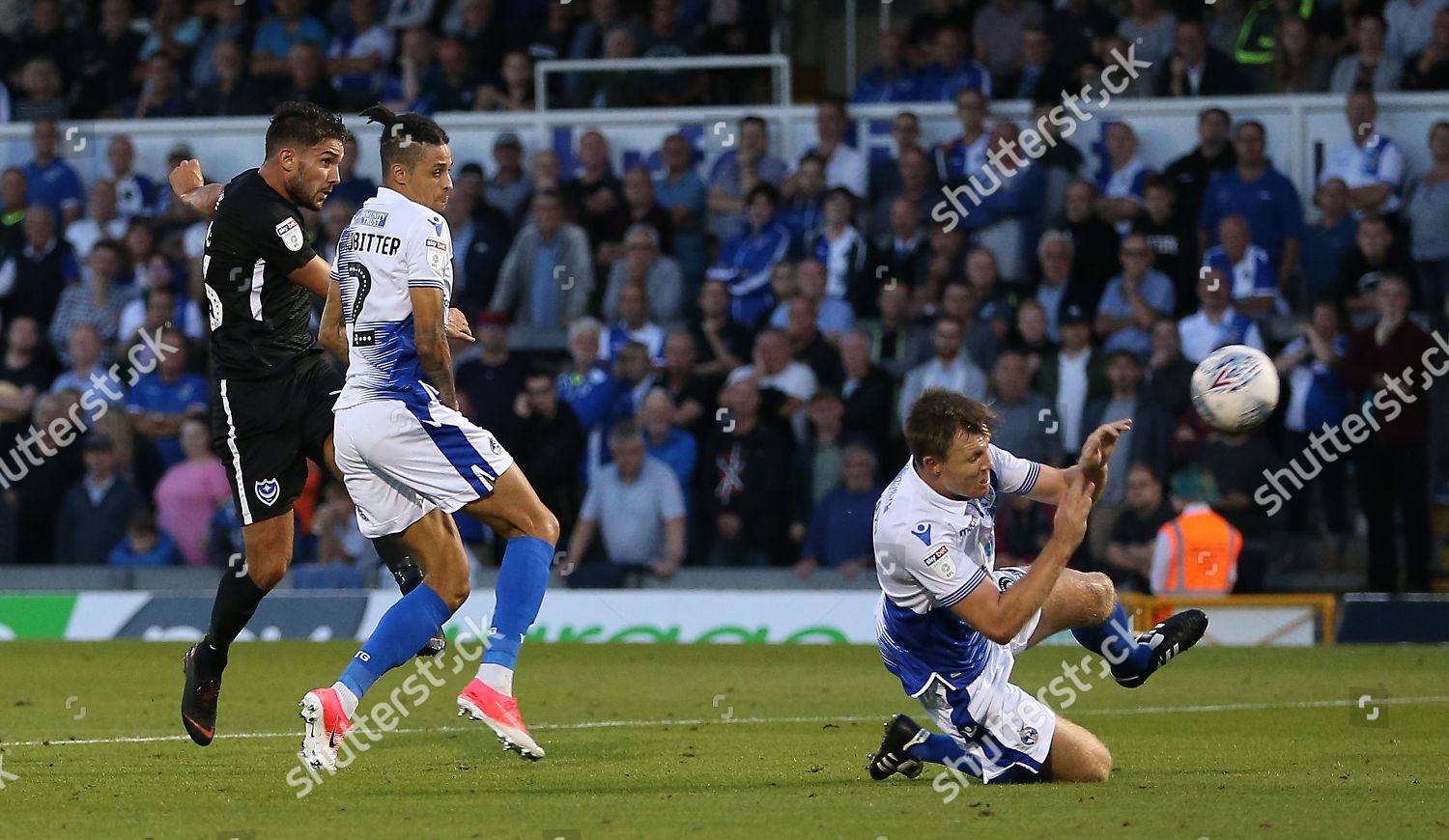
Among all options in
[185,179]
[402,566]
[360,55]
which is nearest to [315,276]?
[185,179]

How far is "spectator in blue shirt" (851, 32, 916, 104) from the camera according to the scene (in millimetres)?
19984

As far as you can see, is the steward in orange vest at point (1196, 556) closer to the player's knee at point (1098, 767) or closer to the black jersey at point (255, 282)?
the player's knee at point (1098, 767)

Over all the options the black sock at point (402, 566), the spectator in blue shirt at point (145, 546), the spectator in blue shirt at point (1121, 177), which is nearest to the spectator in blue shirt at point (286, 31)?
the spectator in blue shirt at point (145, 546)

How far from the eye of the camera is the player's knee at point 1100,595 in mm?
8781

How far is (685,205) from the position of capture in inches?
761

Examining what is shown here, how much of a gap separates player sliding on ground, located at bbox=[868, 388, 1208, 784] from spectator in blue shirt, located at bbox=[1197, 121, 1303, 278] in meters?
9.60

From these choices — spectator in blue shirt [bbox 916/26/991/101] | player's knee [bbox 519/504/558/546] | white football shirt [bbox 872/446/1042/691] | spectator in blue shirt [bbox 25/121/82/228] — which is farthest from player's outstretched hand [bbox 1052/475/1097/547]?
spectator in blue shirt [bbox 25/121/82/228]

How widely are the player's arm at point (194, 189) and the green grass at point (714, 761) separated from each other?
98.4 inches

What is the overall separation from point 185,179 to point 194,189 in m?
0.13

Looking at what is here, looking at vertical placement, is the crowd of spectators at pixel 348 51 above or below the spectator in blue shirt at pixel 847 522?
above

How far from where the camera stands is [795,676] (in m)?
13.5

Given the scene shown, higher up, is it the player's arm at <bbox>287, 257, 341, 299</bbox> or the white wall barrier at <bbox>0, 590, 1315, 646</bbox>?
the player's arm at <bbox>287, 257, 341, 299</bbox>

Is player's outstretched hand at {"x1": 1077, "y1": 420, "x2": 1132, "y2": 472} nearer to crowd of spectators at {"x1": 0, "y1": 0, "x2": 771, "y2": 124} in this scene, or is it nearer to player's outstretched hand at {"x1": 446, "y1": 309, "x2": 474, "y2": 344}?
player's outstretched hand at {"x1": 446, "y1": 309, "x2": 474, "y2": 344}

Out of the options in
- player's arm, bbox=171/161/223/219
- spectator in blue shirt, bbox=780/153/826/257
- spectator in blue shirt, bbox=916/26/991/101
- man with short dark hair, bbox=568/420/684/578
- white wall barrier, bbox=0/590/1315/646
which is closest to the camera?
player's arm, bbox=171/161/223/219
